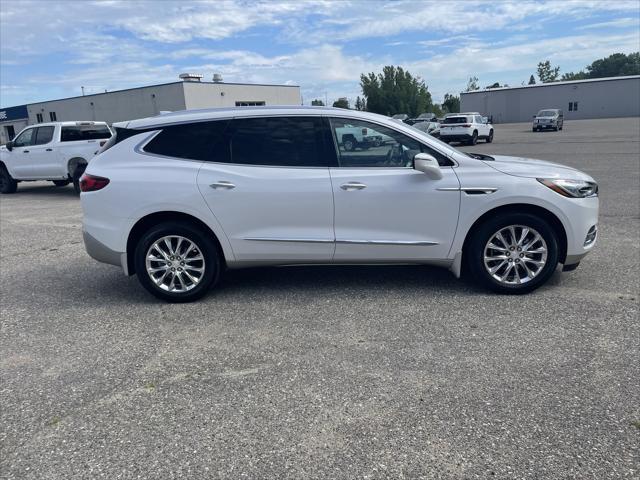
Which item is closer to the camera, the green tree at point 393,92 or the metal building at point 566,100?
the metal building at point 566,100

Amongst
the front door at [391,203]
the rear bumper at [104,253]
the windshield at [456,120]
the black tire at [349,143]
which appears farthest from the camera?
the windshield at [456,120]

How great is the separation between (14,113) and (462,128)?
50.8m

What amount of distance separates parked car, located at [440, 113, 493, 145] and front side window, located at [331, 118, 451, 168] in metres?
26.9

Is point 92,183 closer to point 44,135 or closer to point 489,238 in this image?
point 489,238

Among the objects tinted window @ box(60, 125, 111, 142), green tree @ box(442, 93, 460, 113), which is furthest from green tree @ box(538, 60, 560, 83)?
tinted window @ box(60, 125, 111, 142)

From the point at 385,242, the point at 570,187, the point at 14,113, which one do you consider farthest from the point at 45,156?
the point at 14,113

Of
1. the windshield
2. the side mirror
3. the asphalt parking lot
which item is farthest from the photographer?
the windshield

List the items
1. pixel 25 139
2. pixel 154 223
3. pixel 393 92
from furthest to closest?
pixel 393 92, pixel 25 139, pixel 154 223

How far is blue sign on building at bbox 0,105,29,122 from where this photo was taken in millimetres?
57344

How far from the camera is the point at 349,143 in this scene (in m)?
5.02

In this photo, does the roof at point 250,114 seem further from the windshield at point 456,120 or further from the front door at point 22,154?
the windshield at point 456,120

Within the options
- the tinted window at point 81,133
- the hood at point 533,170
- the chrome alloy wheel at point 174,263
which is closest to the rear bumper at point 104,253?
the chrome alloy wheel at point 174,263

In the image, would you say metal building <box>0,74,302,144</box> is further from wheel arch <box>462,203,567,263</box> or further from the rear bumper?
wheel arch <box>462,203,567,263</box>

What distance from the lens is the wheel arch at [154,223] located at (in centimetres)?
508
